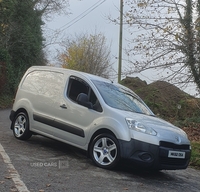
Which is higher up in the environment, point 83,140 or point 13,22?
point 13,22

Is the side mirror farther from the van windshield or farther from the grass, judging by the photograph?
the grass

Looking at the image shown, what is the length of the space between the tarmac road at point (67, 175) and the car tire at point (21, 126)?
0.97 feet

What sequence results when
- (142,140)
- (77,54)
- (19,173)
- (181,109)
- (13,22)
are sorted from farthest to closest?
1. (77,54)
2. (13,22)
3. (181,109)
4. (142,140)
5. (19,173)

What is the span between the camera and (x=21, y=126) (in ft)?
30.9

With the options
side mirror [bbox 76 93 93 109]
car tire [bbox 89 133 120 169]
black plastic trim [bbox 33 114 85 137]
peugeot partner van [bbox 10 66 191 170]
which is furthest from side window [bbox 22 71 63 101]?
car tire [bbox 89 133 120 169]

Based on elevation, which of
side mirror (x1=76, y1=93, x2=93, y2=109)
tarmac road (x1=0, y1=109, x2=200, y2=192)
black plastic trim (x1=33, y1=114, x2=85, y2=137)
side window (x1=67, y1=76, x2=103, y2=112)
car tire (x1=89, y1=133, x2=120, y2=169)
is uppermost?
side window (x1=67, y1=76, x2=103, y2=112)

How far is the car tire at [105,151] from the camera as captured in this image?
7055 millimetres

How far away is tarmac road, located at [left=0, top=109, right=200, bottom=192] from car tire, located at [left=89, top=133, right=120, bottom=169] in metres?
A: 0.16

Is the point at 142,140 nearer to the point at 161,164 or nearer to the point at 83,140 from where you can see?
the point at 161,164

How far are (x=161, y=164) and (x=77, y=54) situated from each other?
38.8 meters

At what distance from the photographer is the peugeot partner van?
6918 millimetres

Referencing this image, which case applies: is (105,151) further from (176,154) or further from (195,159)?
(195,159)

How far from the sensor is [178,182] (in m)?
7.22

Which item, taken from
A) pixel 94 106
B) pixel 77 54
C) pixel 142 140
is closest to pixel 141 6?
pixel 94 106
